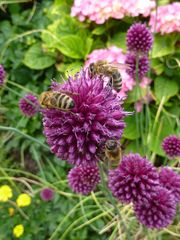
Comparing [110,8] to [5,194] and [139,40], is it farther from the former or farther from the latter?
[5,194]

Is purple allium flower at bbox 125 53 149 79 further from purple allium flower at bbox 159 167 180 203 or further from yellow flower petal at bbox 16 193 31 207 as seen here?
yellow flower petal at bbox 16 193 31 207

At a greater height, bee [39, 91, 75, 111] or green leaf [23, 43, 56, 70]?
green leaf [23, 43, 56, 70]

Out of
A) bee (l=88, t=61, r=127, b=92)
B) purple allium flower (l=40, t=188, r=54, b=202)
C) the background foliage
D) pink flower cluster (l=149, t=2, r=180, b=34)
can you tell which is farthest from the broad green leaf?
bee (l=88, t=61, r=127, b=92)

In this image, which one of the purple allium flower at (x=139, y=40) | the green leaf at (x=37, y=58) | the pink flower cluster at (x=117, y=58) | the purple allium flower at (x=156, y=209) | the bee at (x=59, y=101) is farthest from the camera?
the green leaf at (x=37, y=58)

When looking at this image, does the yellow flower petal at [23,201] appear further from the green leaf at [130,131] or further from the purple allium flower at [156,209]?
the purple allium flower at [156,209]

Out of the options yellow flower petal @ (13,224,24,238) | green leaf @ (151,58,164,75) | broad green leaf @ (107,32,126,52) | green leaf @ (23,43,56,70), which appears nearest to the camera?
yellow flower petal @ (13,224,24,238)

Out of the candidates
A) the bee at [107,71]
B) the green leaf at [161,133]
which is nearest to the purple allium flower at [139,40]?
the bee at [107,71]

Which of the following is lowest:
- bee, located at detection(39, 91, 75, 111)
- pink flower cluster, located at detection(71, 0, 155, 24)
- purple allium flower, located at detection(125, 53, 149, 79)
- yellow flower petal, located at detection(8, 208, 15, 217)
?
yellow flower petal, located at detection(8, 208, 15, 217)

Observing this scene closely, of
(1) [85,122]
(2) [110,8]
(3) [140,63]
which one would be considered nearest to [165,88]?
(2) [110,8]
